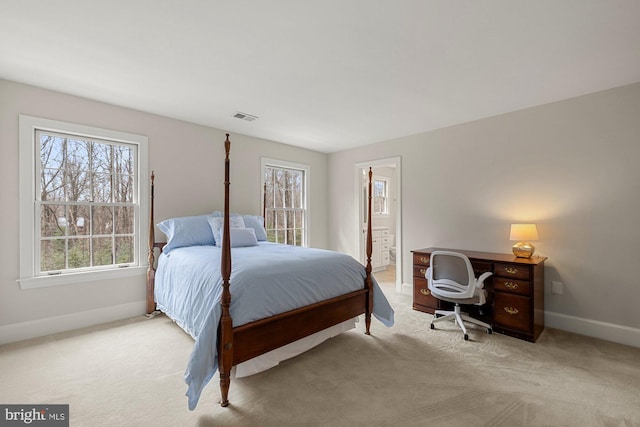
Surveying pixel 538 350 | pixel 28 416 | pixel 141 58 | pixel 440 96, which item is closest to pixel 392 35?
pixel 440 96

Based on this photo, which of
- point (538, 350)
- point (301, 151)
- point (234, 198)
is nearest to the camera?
point (538, 350)

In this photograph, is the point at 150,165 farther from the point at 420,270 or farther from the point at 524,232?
the point at 524,232

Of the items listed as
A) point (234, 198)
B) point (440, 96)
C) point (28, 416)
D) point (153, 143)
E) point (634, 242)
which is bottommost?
point (28, 416)

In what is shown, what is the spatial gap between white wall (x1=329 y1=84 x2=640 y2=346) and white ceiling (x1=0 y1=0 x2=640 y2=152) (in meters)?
0.30

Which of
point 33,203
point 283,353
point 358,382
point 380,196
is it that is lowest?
point 358,382

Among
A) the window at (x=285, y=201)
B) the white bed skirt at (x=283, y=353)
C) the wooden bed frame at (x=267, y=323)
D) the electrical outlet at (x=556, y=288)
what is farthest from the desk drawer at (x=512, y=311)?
the window at (x=285, y=201)

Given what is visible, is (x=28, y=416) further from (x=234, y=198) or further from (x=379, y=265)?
(x=379, y=265)

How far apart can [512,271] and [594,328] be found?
967mm

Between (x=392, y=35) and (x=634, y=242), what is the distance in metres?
2.92

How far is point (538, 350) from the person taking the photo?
255 centimetres

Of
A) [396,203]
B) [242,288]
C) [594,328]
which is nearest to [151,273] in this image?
[242,288]

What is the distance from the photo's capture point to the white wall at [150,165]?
2.68m

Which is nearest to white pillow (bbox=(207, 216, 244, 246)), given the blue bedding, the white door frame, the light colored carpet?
the blue bedding

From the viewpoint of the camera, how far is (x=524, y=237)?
2.98 meters
